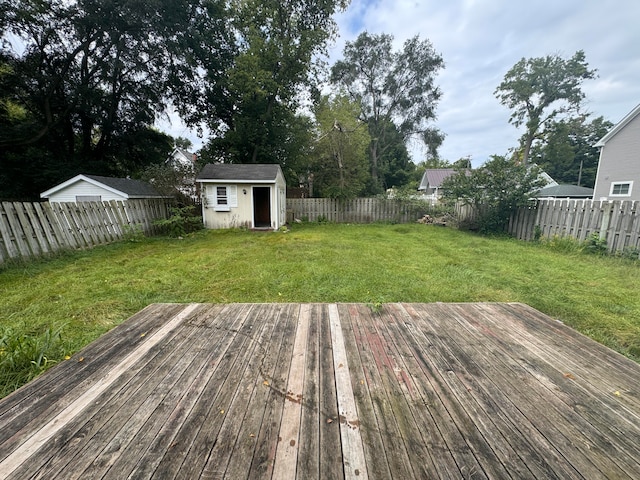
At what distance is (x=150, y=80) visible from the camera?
49.9ft

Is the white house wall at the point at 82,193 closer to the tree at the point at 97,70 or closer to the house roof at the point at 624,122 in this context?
the tree at the point at 97,70

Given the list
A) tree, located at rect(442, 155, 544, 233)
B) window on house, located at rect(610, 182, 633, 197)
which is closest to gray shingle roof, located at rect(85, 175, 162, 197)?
tree, located at rect(442, 155, 544, 233)

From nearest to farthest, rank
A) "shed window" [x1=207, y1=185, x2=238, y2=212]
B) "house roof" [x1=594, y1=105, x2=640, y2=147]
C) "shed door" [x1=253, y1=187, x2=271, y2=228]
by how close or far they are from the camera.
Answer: "shed window" [x1=207, y1=185, x2=238, y2=212]
"house roof" [x1=594, y1=105, x2=640, y2=147]
"shed door" [x1=253, y1=187, x2=271, y2=228]

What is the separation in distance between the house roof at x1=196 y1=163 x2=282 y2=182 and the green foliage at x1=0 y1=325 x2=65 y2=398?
338 inches

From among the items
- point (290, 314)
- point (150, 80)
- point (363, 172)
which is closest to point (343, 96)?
Result: point (363, 172)

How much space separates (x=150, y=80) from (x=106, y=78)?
2137 mm

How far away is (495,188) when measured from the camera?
9.09m

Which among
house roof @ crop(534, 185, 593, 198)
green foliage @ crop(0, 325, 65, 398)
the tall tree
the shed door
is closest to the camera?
green foliage @ crop(0, 325, 65, 398)

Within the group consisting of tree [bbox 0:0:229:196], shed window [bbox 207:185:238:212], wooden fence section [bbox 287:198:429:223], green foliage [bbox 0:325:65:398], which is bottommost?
green foliage [bbox 0:325:65:398]

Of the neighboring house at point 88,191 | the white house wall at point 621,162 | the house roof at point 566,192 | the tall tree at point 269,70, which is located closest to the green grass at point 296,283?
the neighboring house at point 88,191

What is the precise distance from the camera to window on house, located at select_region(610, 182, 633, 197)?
11.4m

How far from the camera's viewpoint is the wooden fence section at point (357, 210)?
1313cm

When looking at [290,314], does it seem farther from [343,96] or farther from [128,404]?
[343,96]

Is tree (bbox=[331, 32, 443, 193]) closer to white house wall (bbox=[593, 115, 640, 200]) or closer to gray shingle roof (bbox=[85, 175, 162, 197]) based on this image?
white house wall (bbox=[593, 115, 640, 200])
